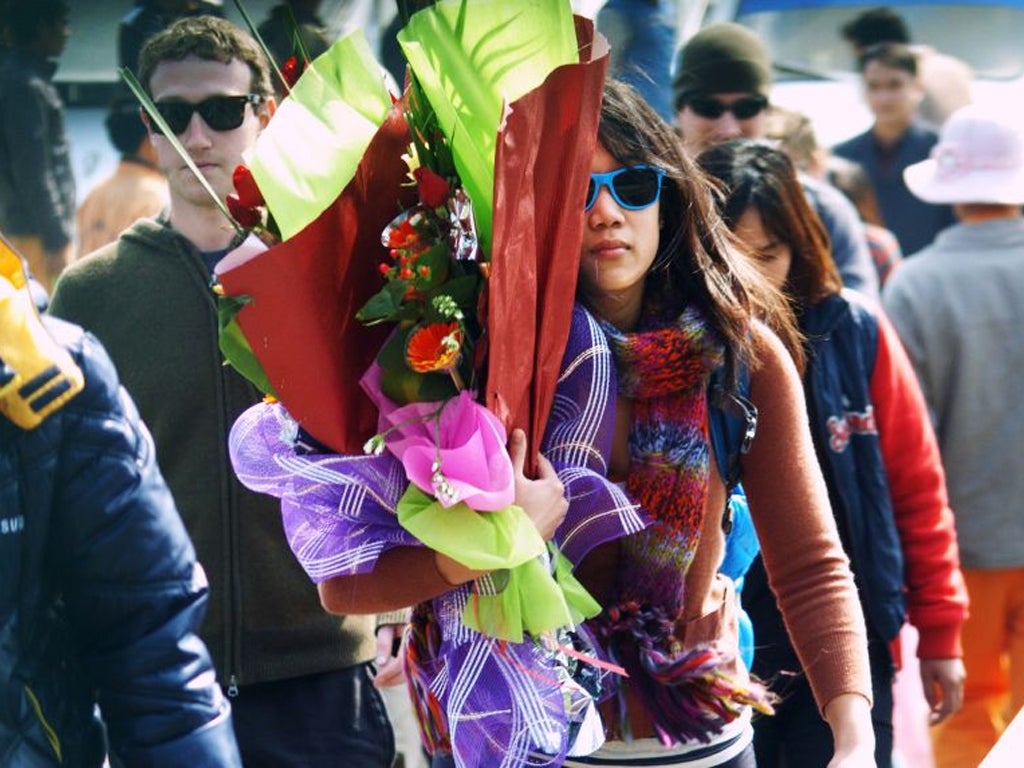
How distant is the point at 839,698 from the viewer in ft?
9.34

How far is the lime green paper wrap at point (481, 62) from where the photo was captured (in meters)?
2.58

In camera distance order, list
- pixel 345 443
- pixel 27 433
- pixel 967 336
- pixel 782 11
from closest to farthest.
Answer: pixel 27 433 → pixel 345 443 → pixel 967 336 → pixel 782 11

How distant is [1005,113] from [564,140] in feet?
10.3

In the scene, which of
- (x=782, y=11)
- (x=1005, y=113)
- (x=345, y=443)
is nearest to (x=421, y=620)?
(x=345, y=443)

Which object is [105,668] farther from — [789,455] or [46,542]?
[789,455]

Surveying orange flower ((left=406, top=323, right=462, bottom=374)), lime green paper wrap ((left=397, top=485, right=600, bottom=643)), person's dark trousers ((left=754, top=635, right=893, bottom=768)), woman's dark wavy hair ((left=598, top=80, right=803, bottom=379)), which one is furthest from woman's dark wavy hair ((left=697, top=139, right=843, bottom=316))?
orange flower ((left=406, top=323, right=462, bottom=374))

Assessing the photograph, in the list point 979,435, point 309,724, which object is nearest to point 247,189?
point 309,724

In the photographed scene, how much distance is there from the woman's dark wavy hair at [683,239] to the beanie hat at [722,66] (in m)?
2.39

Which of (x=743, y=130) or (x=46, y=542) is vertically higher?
(x=46, y=542)

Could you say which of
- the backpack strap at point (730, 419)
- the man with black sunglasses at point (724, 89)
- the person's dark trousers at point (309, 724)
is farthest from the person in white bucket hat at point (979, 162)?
the backpack strap at point (730, 419)

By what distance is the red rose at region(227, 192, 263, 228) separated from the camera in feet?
8.34

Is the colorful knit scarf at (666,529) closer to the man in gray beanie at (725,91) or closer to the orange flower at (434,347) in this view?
the orange flower at (434,347)

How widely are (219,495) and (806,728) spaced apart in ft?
4.33

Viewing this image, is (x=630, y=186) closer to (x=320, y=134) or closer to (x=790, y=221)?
(x=320, y=134)
